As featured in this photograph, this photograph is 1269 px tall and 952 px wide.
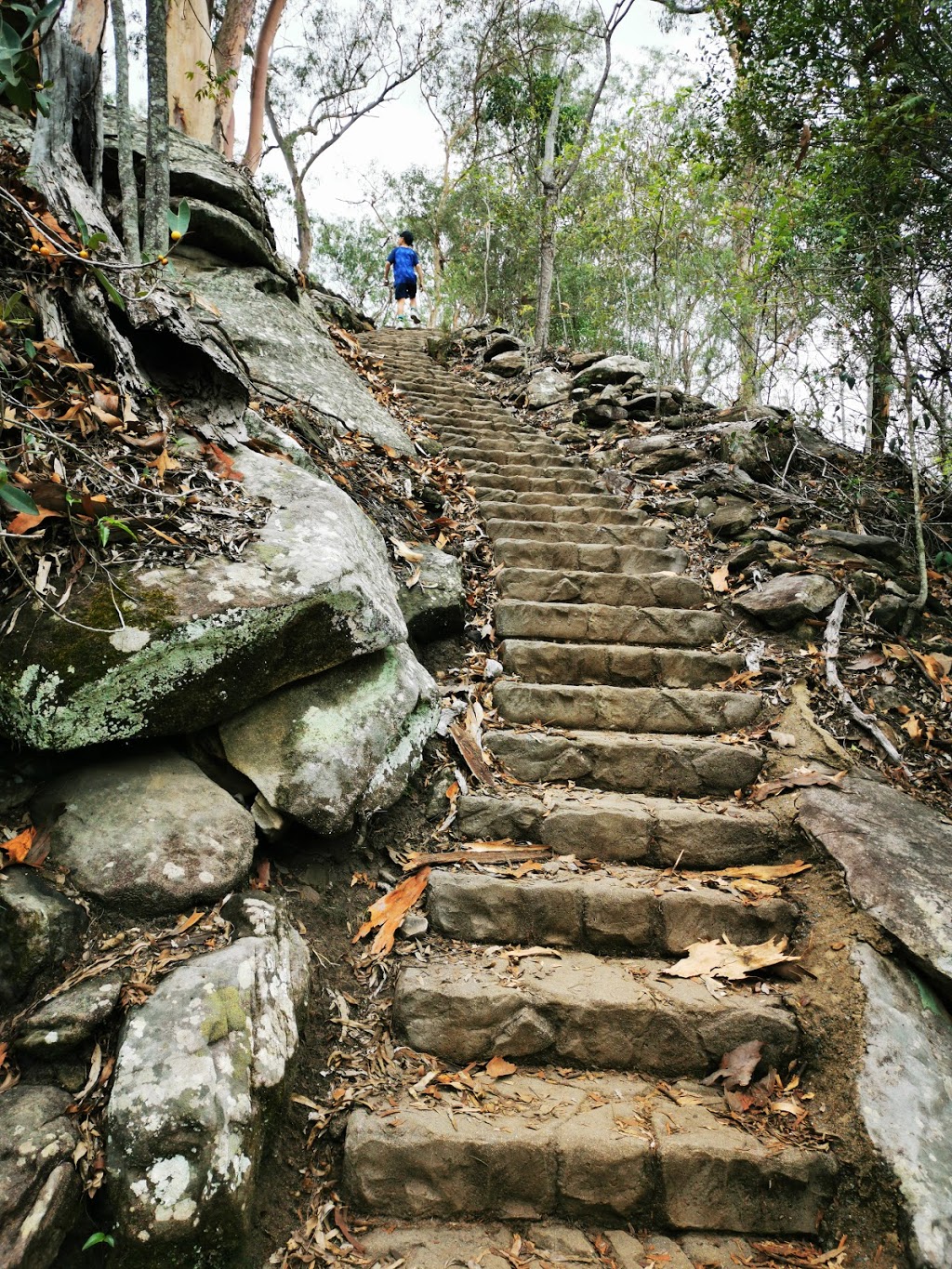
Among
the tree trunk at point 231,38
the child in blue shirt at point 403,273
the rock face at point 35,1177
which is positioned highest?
the tree trunk at point 231,38

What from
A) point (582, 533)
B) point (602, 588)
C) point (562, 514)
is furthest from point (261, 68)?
point (602, 588)

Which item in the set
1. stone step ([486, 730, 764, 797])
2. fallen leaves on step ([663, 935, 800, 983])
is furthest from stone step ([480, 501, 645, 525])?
fallen leaves on step ([663, 935, 800, 983])

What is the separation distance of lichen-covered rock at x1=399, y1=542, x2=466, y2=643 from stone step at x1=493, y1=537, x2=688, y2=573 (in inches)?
32.0

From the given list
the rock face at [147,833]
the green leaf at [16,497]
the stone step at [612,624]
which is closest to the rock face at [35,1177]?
the rock face at [147,833]

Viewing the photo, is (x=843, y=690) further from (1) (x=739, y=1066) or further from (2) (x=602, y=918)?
(1) (x=739, y=1066)

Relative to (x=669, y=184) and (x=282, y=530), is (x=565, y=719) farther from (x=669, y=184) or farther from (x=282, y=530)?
(x=669, y=184)

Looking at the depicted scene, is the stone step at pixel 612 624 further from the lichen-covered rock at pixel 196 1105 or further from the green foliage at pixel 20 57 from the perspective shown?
the green foliage at pixel 20 57

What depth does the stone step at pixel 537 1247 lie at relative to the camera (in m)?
1.84

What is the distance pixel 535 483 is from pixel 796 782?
11.7ft

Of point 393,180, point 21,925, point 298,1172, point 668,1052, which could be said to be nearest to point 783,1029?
point 668,1052

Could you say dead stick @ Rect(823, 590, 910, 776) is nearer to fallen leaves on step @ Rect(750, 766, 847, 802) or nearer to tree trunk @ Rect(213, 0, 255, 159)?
fallen leaves on step @ Rect(750, 766, 847, 802)

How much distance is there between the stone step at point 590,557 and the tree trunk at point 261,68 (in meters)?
11.0

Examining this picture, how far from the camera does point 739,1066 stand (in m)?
2.23

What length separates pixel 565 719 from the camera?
355 cm
